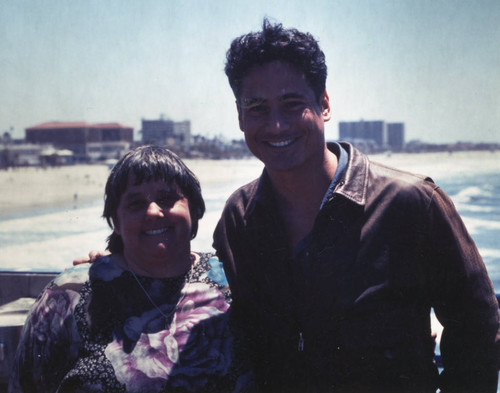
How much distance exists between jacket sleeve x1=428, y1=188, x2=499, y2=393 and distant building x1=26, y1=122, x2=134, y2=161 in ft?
214

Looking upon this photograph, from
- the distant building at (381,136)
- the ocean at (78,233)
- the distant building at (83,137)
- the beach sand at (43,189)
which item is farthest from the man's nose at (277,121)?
the distant building at (83,137)

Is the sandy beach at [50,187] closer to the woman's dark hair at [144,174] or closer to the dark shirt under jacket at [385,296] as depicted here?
the woman's dark hair at [144,174]

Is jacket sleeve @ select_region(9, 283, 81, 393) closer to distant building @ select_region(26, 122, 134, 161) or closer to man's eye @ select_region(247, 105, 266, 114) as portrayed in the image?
man's eye @ select_region(247, 105, 266, 114)

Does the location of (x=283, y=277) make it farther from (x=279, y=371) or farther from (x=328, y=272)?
(x=279, y=371)

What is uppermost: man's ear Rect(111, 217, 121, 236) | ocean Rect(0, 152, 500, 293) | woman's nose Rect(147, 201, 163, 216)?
woman's nose Rect(147, 201, 163, 216)

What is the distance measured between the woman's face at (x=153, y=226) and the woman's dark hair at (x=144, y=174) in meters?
0.03

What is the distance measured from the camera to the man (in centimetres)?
189

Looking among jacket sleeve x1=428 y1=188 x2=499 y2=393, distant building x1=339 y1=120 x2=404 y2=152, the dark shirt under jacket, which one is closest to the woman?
the dark shirt under jacket

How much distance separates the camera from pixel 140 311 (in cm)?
206

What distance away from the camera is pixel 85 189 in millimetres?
30047

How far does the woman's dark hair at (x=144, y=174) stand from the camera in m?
2.17

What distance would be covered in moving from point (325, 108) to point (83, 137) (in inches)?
2895

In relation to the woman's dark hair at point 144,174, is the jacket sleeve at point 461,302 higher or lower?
lower

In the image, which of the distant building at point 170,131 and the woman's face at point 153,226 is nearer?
the woman's face at point 153,226
